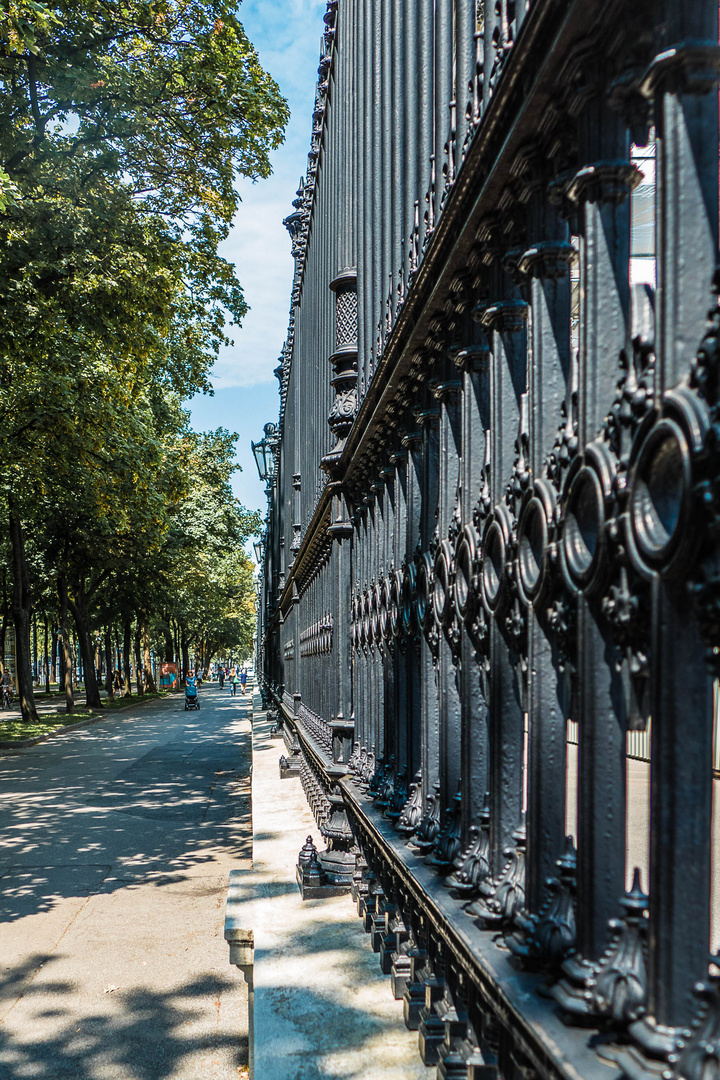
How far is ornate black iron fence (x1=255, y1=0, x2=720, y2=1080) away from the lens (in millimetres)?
1246

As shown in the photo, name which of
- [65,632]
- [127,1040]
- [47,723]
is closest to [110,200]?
[127,1040]

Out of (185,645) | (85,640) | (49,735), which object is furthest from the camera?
(185,645)

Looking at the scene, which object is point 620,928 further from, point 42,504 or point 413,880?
point 42,504

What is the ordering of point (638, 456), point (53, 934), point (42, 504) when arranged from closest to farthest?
1. point (638, 456)
2. point (53, 934)
3. point (42, 504)

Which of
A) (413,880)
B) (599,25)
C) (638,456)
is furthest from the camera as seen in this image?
(413,880)

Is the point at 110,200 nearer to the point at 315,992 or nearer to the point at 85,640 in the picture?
the point at 315,992

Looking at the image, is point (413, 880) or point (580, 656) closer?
point (580, 656)

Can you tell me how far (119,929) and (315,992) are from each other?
4.74m

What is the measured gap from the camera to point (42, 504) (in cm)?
2489

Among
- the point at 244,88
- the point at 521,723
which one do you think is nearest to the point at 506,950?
the point at 521,723

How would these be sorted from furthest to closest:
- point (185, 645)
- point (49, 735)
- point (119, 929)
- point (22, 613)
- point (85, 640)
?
point (185, 645) → point (85, 640) → point (22, 613) → point (49, 735) → point (119, 929)

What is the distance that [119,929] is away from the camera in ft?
23.5

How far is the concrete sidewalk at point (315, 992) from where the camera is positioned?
246 centimetres

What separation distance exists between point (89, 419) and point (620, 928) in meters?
16.3
